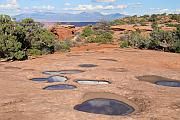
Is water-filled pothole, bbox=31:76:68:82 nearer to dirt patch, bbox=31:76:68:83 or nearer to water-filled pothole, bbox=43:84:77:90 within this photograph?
dirt patch, bbox=31:76:68:83

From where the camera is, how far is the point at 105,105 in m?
14.8

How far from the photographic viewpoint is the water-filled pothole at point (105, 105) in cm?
1385

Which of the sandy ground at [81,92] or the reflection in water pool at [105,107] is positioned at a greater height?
the sandy ground at [81,92]

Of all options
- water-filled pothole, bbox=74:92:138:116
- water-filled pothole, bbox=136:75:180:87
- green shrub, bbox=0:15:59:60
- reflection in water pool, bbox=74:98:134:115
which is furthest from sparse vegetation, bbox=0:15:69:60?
reflection in water pool, bbox=74:98:134:115

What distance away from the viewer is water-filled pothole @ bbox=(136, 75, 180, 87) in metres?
19.6

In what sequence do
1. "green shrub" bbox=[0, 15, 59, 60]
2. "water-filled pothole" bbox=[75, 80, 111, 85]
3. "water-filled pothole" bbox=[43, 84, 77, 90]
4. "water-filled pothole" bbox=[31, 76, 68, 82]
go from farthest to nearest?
"green shrub" bbox=[0, 15, 59, 60] → "water-filled pothole" bbox=[31, 76, 68, 82] → "water-filled pothole" bbox=[75, 80, 111, 85] → "water-filled pothole" bbox=[43, 84, 77, 90]

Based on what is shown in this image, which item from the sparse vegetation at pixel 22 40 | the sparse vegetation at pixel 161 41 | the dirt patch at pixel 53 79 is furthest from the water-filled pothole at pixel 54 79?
the sparse vegetation at pixel 161 41

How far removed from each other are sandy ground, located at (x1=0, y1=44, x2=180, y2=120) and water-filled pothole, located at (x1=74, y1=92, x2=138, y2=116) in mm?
176

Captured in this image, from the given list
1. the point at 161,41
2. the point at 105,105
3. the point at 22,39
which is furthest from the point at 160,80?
the point at 161,41

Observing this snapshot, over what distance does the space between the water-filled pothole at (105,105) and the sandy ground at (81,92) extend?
176 mm

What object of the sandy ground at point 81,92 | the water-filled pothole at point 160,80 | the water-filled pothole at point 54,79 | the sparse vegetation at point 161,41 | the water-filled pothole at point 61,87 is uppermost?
the sparse vegetation at point 161,41

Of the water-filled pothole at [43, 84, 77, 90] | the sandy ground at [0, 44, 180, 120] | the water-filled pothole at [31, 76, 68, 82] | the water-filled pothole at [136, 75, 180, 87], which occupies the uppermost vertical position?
the sandy ground at [0, 44, 180, 120]

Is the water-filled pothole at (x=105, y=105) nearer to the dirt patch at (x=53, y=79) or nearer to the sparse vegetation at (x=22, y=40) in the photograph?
the dirt patch at (x=53, y=79)

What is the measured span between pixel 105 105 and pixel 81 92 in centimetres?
224
